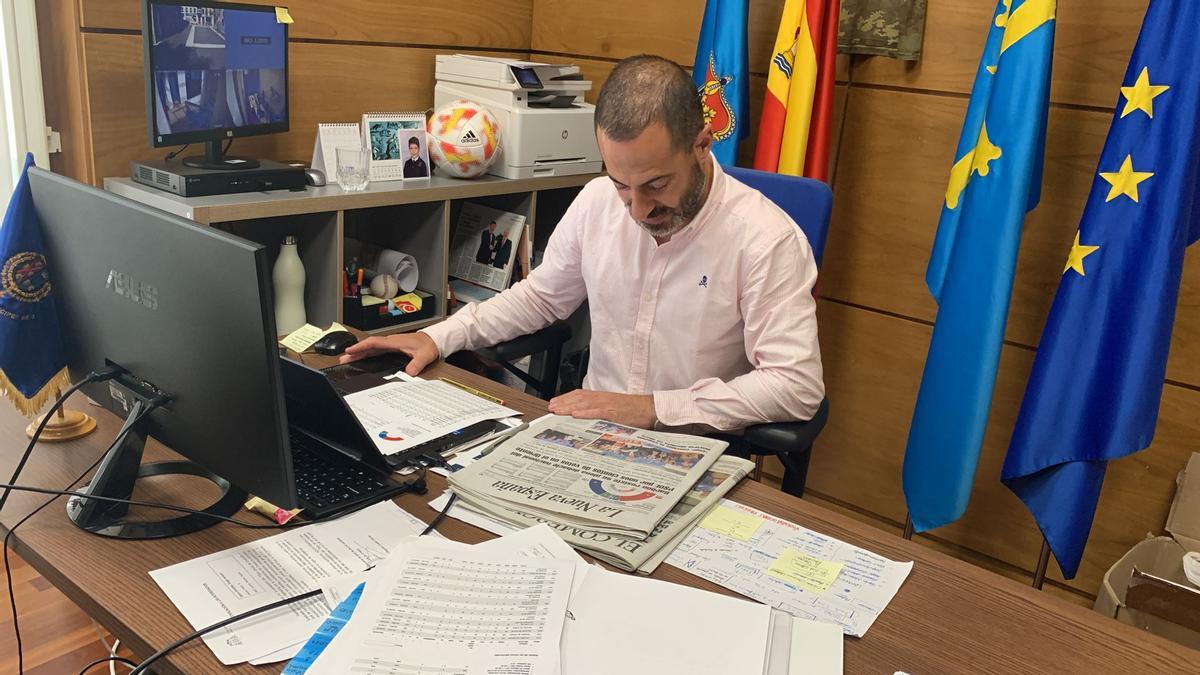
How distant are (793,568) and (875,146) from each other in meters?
1.87

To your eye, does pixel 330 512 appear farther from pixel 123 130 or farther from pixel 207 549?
pixel 123 130

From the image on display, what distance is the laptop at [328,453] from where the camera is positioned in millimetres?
1223

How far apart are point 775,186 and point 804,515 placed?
88 cm

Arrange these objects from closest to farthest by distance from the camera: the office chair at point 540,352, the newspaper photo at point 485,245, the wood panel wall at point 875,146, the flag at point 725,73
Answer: the office chair at point 540,352
the wood panel wall at point 875,146
the flag at point 725,73
the newspaper photo at point 485,245

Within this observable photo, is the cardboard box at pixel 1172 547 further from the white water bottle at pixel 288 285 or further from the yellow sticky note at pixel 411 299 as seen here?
the white water bottle at pixel 288 285

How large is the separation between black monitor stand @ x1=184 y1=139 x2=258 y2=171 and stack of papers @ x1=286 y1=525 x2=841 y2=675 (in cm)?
146

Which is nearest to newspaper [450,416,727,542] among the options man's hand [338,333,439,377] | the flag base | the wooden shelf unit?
man's hand [338,333,439,377]

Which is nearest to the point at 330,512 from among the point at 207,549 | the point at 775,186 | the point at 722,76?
the point at 207,549

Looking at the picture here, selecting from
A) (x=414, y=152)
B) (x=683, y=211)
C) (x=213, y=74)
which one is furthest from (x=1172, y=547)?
(x=213, y=74)

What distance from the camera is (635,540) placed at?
1157 mm

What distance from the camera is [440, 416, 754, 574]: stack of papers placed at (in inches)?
45.8

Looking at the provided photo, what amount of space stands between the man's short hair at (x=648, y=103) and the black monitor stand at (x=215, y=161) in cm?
107

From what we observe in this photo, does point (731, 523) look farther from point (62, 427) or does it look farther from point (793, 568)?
point (62, 427)

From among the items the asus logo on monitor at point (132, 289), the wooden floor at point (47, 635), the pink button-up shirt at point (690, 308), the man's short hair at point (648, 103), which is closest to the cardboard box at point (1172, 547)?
the pink button-up shirt at point (690, 308)
